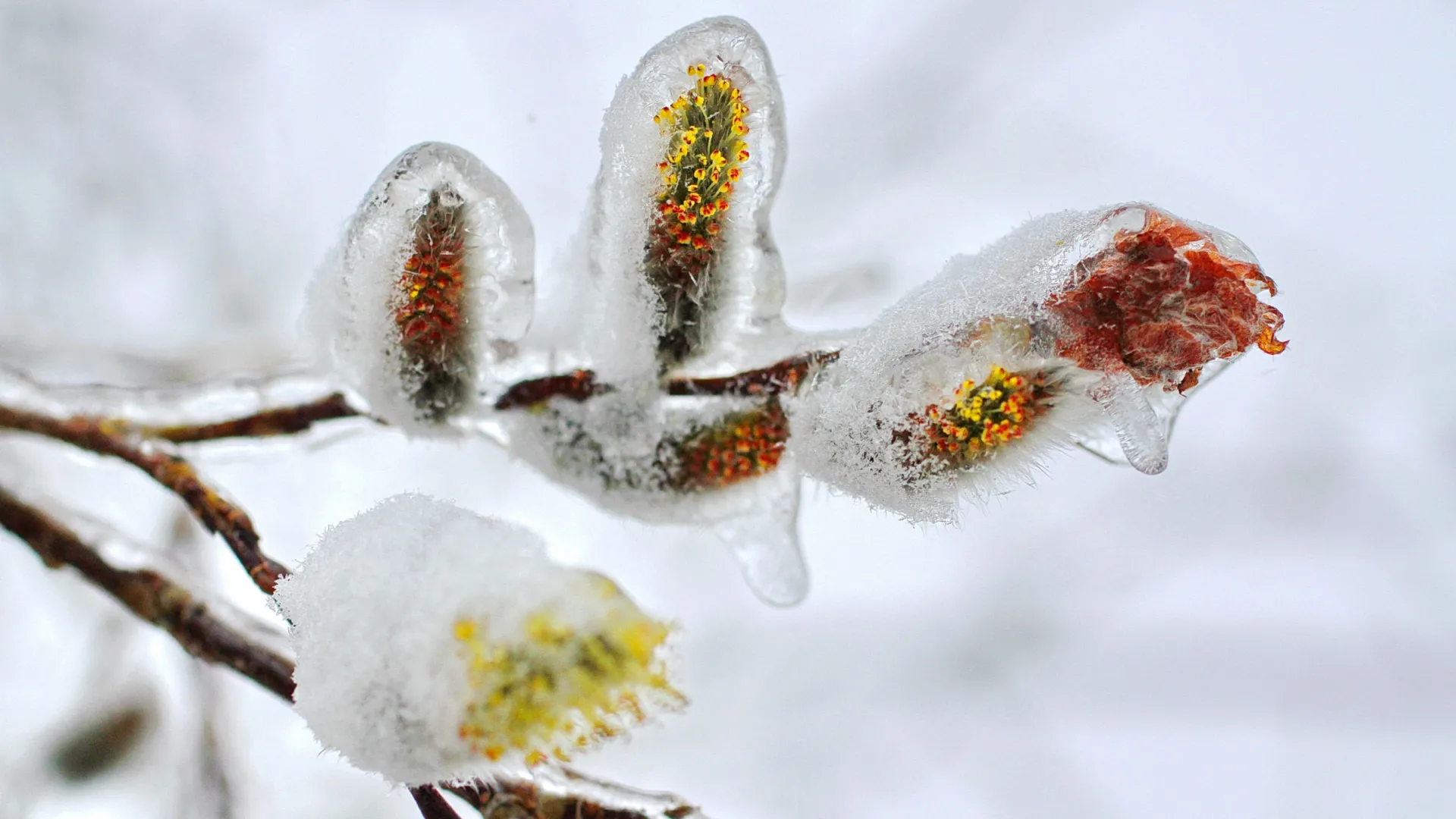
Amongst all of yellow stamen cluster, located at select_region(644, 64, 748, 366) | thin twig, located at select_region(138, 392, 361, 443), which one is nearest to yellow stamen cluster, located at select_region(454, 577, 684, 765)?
yellow stamen cluster, located at select_region(644, 64, 748, 366)

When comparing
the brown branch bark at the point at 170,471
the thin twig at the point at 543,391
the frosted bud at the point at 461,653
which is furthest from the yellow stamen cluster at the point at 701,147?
the brown branch bark at the point at 170,471

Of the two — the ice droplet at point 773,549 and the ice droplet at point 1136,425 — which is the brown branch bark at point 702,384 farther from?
the ice droplet at point 1136,425

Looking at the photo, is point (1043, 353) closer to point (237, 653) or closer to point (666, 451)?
point (666, 451)

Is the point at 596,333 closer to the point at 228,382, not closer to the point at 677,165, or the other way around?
the point at 677,165

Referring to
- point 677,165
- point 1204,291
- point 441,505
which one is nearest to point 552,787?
point 441,505

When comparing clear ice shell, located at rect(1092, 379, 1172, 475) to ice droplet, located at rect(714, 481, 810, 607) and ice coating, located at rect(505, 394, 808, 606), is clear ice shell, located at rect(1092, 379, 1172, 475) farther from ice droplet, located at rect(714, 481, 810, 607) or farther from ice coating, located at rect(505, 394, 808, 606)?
ice droplet, located at rect(714, 481, 810, 607)

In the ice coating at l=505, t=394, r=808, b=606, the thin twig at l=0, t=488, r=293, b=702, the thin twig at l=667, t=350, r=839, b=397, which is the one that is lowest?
the thin twig at l=0, t=488, r=293, b=702
